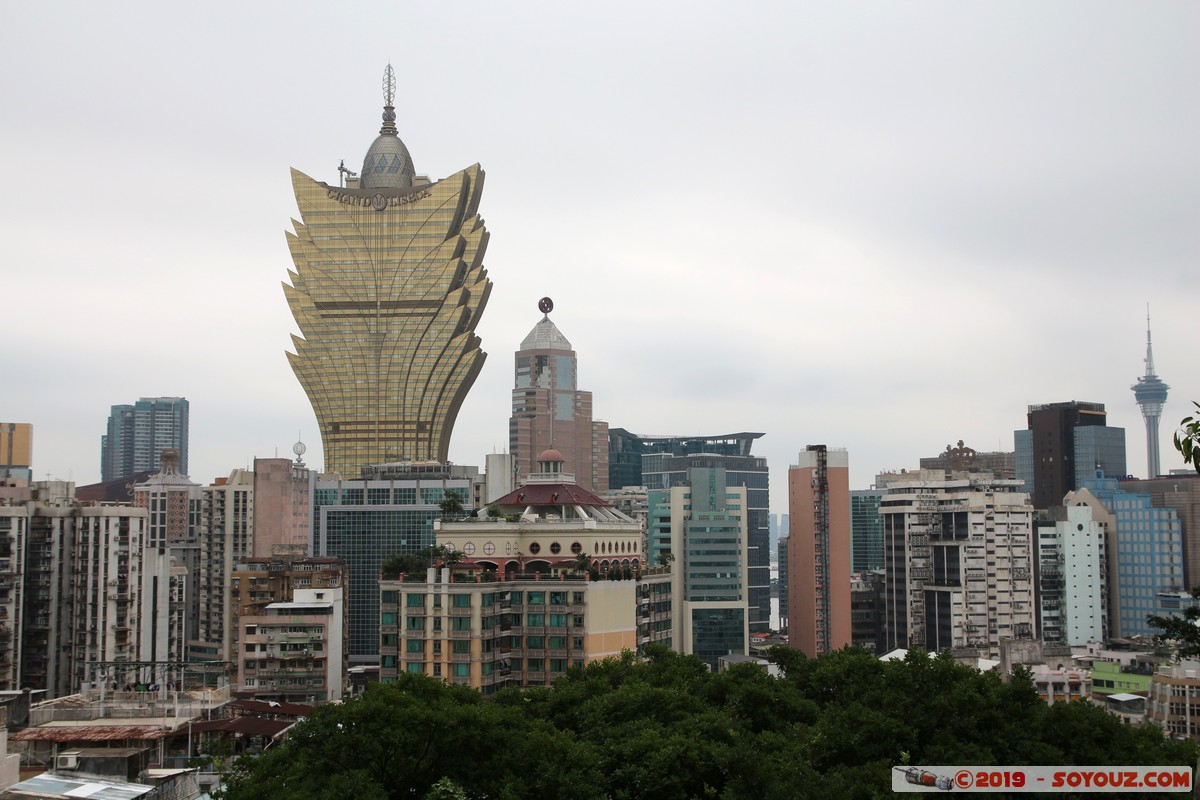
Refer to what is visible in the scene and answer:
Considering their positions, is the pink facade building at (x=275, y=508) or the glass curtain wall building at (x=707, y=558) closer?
the glass curtain wall building at (x=707, y=558)

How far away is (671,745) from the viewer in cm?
4431

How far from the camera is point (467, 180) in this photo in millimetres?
193375

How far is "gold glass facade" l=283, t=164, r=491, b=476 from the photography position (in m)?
194

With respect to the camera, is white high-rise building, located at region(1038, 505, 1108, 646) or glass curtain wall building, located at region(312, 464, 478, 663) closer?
white high-rise building, located at region(1038, 505, 1108, 646)

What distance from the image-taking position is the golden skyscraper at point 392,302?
193875mm

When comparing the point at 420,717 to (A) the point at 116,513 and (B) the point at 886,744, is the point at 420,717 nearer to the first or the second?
(B) the point at 886,744

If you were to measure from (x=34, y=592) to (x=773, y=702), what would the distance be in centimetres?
A: 6724

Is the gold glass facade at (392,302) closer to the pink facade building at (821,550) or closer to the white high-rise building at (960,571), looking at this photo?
the pink facade building at (821,550)

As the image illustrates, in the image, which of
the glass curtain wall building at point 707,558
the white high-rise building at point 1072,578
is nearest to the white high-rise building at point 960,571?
the white high-rise building at point 1072,578

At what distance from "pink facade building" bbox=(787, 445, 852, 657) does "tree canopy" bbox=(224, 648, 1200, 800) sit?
89.0 m

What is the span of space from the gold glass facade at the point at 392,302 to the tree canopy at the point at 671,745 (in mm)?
147325

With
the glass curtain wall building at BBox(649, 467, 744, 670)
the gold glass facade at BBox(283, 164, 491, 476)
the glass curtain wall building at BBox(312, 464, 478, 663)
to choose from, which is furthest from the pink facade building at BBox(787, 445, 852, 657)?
the gold glass facade at BBox(283, 164, 491, 476)

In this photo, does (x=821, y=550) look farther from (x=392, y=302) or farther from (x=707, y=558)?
(x=392, y=302)

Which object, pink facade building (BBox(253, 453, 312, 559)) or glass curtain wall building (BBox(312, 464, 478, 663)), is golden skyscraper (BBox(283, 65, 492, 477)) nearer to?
glass curtain wall building (BBox(312, 464, 478, 663))
